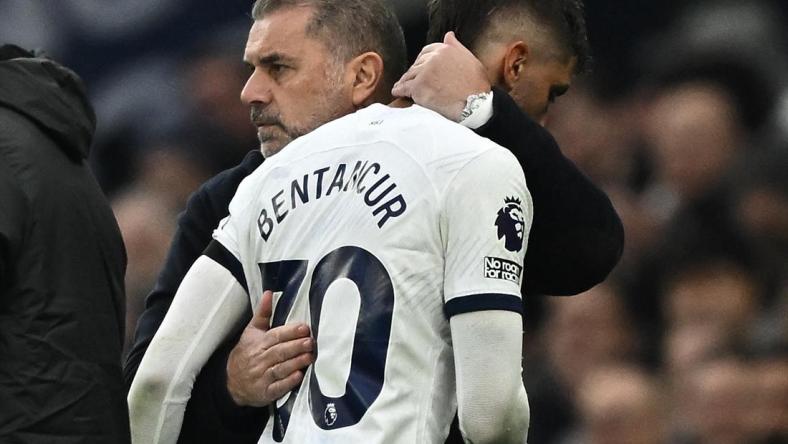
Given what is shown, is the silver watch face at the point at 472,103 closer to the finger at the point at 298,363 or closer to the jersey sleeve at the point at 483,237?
the jersey sleeve at the point at 483,237

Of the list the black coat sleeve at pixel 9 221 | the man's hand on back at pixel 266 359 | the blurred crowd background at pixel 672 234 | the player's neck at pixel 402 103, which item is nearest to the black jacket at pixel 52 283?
the black coat sleeve at pixel 9 221

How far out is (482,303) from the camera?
2.19 metres

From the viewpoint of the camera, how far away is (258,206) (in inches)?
95.0

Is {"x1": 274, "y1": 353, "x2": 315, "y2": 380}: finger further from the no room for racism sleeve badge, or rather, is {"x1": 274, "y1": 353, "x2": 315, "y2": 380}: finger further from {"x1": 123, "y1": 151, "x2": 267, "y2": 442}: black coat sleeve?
the no room for racism sleeve badge

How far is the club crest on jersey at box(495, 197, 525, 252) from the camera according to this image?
2.23m

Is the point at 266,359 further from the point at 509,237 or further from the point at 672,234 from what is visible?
the point at 672,234

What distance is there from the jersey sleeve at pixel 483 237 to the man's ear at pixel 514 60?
0.49 meters

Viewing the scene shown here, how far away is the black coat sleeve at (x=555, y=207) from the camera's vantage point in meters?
2.47

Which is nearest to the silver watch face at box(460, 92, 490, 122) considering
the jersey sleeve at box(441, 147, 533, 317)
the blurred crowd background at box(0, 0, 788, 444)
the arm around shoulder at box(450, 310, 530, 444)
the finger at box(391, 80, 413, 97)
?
the finger at box(391, 80, 413, 97)

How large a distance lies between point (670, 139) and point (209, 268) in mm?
2585

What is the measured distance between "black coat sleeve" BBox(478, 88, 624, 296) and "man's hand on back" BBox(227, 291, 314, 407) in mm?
461

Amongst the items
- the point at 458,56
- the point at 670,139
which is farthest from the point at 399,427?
the point at 670,139

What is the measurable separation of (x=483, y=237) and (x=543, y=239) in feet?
1.00

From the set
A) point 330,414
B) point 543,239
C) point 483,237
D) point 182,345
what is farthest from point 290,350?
point 543,239
